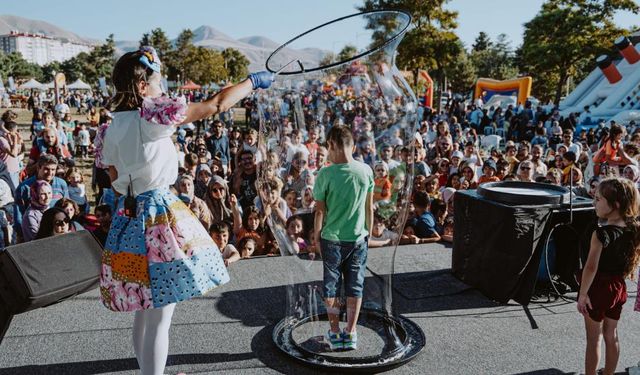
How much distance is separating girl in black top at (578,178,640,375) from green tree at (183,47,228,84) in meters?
56.4

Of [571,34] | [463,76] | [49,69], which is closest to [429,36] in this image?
[571,34]

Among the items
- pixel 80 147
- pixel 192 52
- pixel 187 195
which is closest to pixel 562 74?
pixel 80 147

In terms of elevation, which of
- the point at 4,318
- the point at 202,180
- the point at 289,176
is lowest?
the point at 4,318

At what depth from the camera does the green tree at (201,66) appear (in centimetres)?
5600

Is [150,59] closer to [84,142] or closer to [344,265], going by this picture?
[344,265]

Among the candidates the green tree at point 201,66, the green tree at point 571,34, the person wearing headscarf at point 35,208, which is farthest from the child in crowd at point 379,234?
the green tree at point 201,66

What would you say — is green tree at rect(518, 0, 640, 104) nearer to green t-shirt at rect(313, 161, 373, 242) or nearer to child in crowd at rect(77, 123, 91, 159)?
child in crowd at rect(77, 123, 91, 159)

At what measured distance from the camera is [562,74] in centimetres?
3103

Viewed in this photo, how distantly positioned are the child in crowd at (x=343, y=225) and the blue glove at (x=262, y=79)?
0.41m

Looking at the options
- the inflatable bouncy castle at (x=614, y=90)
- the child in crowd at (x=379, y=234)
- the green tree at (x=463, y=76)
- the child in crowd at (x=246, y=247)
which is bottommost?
the child in crowd at (x=246, y=247)

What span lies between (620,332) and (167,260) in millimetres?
2966

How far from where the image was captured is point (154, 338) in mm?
2285

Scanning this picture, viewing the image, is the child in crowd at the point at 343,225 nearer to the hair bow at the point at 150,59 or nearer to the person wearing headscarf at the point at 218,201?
the hair bow at the point at 150,59

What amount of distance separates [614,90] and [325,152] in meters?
24.6
